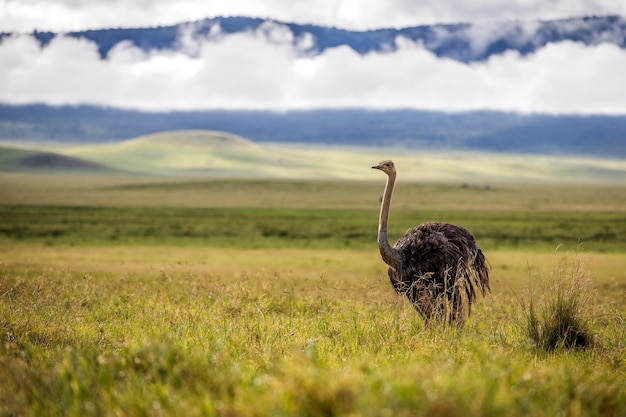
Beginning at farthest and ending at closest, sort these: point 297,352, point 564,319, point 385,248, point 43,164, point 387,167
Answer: point 43,164 → point 387,167 → point 385,248 → point 564,319 → point 297,352

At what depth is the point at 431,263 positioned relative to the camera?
36.4 feet

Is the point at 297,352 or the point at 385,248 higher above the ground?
the point at 385,248

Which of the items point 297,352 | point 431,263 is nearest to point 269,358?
point 297,352

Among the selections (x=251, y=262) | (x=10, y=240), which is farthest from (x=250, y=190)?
(x=251, y=262)

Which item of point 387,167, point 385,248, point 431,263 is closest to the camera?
point 385,248

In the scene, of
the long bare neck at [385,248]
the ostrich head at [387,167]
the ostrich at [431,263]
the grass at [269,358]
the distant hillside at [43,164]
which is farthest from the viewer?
the distant hillside at [43,164]

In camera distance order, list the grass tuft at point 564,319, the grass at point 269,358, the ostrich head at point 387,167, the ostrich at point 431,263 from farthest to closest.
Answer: the ostrich head at point 387,167, the ostrich at point 431,263, the grass tuft at point 564,319, the grass at point 269,358

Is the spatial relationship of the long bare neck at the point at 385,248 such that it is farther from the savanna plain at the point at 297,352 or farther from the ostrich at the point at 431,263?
the savanna plain at the point at 297,352

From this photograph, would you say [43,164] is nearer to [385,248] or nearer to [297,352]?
[385,248]

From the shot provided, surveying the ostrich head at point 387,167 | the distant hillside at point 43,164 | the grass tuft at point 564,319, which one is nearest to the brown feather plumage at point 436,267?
the ostrich head at point 387,167

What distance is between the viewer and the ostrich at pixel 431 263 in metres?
10.6

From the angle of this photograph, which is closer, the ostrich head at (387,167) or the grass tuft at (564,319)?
the grass tuft at (564,319)

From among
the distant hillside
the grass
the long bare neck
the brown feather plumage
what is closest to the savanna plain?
the grass

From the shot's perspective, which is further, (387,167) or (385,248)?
(387,167)
